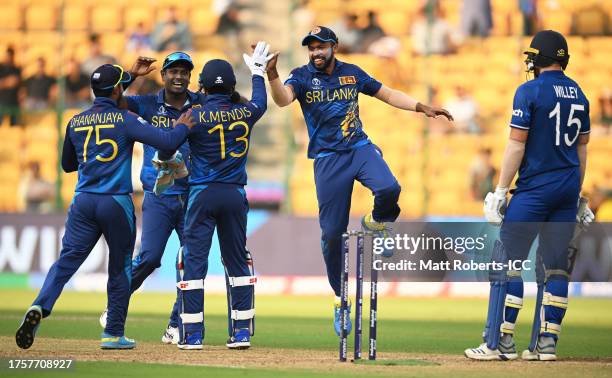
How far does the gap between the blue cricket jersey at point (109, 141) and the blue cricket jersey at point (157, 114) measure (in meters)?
0.75

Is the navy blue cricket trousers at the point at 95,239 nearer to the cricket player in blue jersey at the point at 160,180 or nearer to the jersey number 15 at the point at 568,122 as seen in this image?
the cricket player in blue jersey at the point at 160,180

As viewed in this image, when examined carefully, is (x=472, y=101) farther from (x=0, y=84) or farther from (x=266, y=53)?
(x=266, y=53)

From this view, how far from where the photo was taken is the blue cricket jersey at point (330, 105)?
9.59 metres

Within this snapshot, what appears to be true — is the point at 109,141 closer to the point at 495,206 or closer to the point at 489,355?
the point at 495,206

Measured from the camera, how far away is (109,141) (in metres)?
8.70

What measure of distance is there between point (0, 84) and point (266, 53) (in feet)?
35.4

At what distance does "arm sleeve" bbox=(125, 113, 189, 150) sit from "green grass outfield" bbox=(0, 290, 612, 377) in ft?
5.49

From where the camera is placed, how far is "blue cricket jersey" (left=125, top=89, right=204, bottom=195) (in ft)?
31.2

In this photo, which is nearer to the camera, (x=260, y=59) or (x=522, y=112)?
(x=522, y=112)

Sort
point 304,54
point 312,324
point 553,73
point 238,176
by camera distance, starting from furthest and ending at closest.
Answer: point 304,54 → point 312,324 → point 238,176 → point 553,73

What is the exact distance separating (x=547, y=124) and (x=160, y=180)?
10.2 feet

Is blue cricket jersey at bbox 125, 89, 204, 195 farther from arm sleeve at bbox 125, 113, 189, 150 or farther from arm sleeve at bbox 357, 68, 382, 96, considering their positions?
arm sleeve at bbox 357, 68, 382, 96

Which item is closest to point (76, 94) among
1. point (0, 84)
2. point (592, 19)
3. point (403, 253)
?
point (0, 84)

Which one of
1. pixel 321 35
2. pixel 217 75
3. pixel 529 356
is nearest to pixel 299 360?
pixel 529 356
